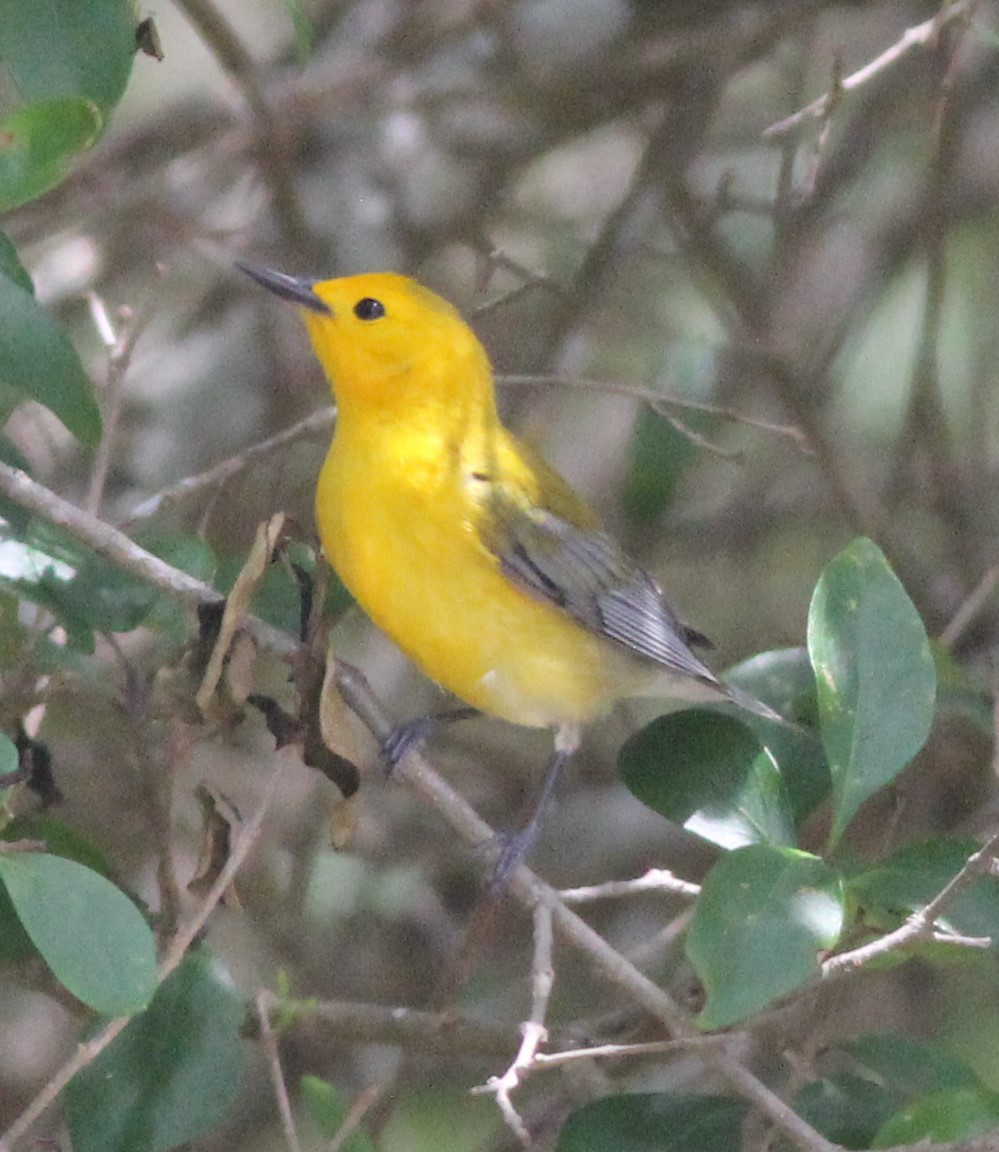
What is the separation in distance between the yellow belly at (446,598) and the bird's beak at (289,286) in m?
0.34

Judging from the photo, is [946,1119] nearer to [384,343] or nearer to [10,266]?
[10,266]

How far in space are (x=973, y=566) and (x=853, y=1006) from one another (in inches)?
43.5

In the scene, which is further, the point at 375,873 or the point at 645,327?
the point at 645,327

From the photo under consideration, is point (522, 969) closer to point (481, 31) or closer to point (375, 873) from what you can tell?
point (375, 873)

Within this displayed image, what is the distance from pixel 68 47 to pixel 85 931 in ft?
3.71

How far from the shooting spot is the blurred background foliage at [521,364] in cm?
404

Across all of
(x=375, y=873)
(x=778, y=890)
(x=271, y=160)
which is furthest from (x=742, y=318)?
(x=778, y=890)

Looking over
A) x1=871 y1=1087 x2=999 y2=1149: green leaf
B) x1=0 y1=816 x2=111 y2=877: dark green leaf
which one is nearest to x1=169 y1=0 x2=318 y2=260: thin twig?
x1=0 y1=816 x2=111 y2=877: dark green leaf

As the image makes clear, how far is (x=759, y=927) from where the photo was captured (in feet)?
7.32

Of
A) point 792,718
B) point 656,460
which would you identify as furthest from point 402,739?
point 656,460

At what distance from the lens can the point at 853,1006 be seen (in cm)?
404

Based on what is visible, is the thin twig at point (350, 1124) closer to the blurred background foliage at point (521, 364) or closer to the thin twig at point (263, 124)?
the blurred background foliage at point (521, 364)

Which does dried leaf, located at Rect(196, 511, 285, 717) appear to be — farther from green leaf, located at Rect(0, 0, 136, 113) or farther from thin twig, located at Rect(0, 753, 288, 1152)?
green leaf, located at Rect(0, 0, 136, 113)

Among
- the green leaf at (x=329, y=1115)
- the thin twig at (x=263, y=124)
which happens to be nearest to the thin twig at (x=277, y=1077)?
the green leaf at (x=329, y=1115)
